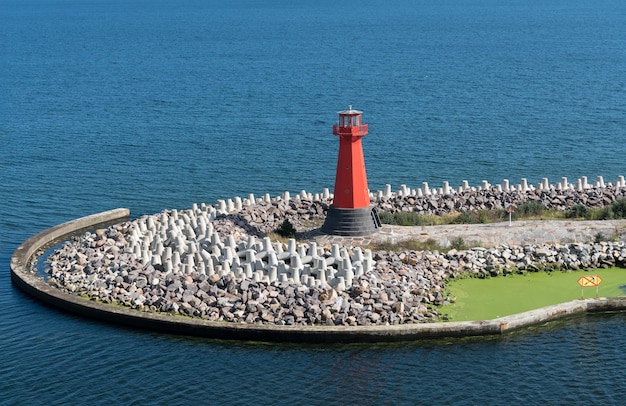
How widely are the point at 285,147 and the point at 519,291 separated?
34.8 m

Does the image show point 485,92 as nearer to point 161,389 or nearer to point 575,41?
point 575,41

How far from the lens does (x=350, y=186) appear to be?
4544 cm

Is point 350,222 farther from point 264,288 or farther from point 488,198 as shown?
point 488,198

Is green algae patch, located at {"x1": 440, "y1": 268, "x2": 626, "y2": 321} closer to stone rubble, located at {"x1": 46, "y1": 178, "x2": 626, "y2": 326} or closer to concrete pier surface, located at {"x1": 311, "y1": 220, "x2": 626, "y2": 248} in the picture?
Answer: stone rubble, located at {"x1": 46, "y1": 178, "x2": 626, "y2": 326}

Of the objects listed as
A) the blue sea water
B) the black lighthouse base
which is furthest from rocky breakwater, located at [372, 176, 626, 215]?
the blue sea water

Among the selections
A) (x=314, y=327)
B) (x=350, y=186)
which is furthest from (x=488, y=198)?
(x=314, y=327)

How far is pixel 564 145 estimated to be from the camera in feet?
239

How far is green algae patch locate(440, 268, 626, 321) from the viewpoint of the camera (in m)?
40.0

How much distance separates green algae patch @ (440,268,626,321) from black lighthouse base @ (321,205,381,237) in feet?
14.8

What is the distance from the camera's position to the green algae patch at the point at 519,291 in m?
40.0

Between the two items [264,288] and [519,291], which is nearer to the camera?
[264,288]

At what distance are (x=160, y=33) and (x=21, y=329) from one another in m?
142

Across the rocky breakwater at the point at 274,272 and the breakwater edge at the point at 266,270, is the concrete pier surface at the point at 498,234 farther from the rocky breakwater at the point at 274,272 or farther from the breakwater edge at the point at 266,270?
the rocky breakwater at the point at 274,272

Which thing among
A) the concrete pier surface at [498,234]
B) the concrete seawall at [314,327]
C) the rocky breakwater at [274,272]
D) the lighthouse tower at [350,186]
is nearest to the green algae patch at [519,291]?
the rocky breakwater at [274,272]
